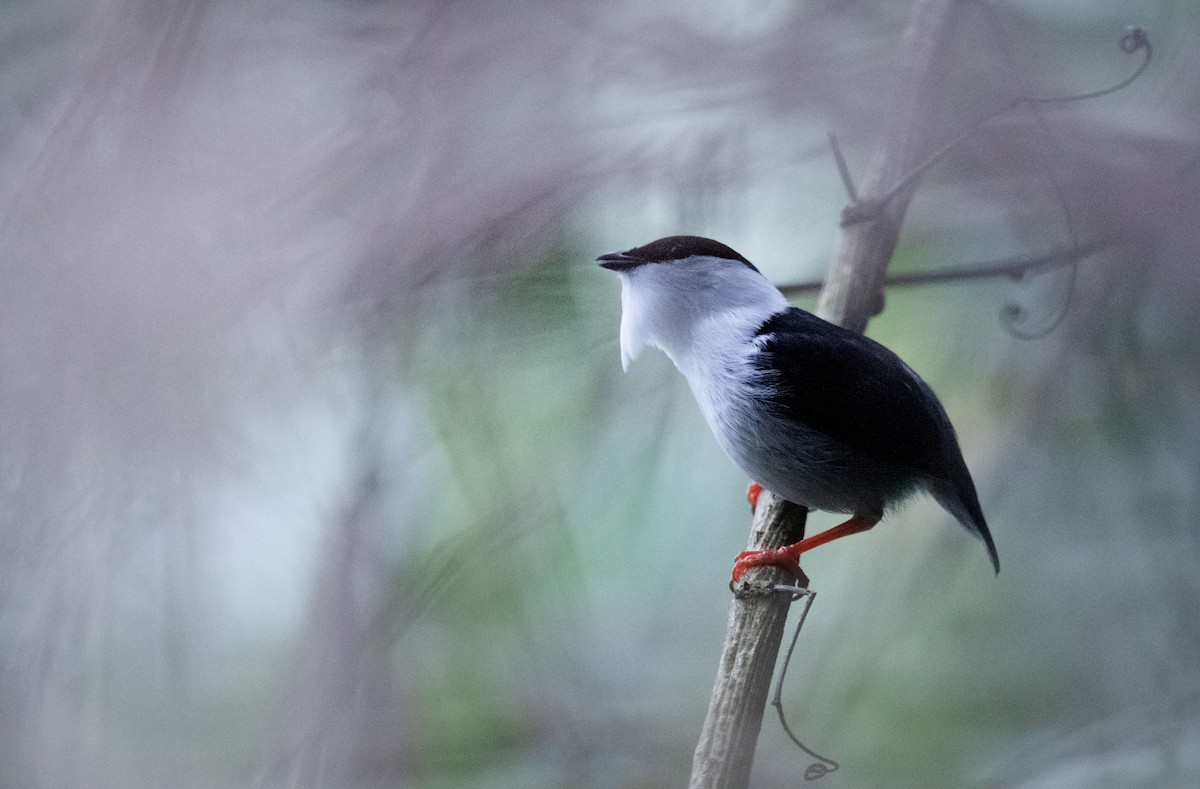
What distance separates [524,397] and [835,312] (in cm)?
28

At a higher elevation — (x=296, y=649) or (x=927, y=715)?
(x=296, y=649)

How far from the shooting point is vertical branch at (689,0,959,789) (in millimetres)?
542

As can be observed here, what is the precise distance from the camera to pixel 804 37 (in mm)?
798

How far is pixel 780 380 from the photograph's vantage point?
58 cm

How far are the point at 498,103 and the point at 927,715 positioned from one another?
2.12 feet

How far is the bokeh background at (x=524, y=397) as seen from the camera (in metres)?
0.68

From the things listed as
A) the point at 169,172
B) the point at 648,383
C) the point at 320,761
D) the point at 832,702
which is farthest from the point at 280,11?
the point at 832,702

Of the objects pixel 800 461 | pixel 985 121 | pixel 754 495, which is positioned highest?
pixel 985 121

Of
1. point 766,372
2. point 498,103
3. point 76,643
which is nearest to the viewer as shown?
point 766,372

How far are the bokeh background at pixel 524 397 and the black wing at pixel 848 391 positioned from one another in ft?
0.64

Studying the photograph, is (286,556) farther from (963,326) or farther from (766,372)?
(963,326)

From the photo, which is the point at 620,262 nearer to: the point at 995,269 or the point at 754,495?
the point at 754,495

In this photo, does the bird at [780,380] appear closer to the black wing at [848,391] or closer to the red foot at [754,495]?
the black wing at [848,391]

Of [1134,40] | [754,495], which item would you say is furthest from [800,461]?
[1134,40]
